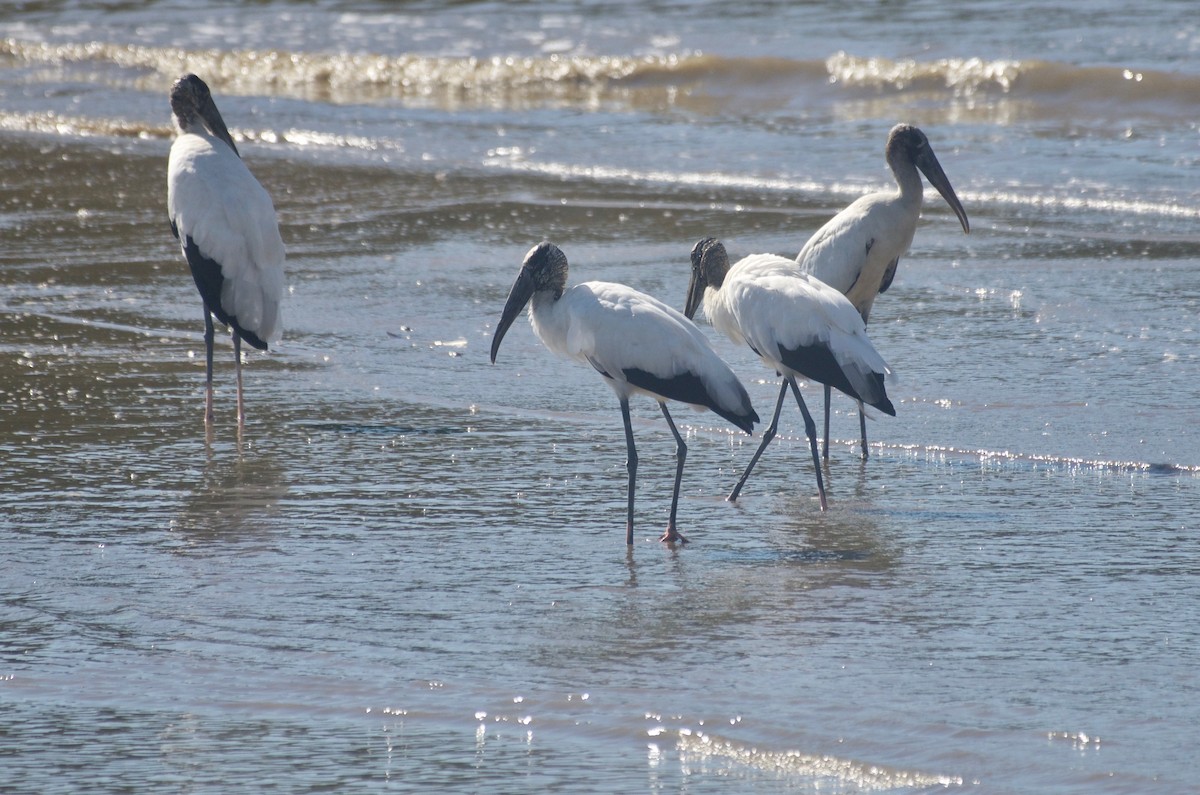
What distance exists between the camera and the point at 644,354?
5273 mm

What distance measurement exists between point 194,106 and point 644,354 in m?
3.18

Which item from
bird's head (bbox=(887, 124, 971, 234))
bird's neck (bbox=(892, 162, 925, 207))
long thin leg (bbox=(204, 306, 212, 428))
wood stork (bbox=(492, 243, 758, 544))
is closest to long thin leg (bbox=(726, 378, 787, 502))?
wood stork (bbox=(492, 243, 758, 544))

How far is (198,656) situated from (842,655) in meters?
1.53

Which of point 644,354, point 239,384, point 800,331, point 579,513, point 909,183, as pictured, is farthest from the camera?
point 909,183

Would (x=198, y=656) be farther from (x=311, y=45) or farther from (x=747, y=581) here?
(x=311, y=45)

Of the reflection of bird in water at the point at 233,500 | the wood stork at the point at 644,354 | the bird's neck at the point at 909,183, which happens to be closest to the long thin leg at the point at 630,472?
the wood stork at the point at 644,354

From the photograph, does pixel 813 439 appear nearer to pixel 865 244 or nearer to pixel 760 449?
pixel 760 449

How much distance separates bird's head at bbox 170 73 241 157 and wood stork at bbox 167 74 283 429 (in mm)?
358

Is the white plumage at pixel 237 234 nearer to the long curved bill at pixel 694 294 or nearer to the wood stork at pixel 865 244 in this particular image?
the long curved bill at pixel 694 294

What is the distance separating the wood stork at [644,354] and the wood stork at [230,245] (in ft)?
6.04

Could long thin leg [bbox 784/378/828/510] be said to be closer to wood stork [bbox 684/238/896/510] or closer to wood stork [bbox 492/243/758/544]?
wood stork [bbox 684/238/896/510]

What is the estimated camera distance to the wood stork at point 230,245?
6.98 metres

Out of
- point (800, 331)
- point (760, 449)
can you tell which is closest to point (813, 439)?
point (760, 449)

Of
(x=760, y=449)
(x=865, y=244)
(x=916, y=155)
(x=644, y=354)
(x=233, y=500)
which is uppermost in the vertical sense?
(x=916, y=155)
